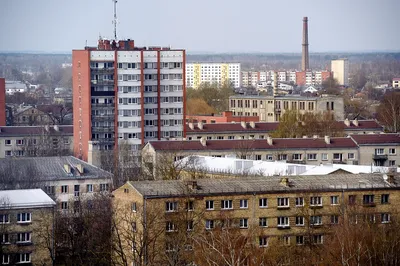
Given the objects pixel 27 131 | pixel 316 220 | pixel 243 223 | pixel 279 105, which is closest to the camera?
pixel 243 223

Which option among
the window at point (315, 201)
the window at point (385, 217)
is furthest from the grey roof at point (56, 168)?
the window at point (385, 217)

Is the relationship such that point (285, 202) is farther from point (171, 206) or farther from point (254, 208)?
point (171, 206)

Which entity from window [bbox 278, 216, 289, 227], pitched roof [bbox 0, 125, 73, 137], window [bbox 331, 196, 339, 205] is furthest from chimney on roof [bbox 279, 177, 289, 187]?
pitched roof [bbox 0, 125, 73, 137]

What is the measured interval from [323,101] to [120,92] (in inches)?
708

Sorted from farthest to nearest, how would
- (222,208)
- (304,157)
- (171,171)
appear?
(304,157) < (171,171) < (222,208)

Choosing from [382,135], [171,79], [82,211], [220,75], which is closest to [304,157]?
[382,135]

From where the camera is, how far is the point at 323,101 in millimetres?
76625

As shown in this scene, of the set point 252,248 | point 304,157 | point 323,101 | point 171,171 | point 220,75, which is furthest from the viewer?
point 220,75

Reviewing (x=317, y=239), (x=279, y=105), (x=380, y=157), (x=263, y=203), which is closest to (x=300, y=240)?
(x=317, y=239)

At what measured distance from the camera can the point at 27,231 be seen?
1537 inches

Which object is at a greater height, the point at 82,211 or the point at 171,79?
the point at 171,79

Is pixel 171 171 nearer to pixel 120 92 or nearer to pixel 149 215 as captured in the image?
pixel 149 215

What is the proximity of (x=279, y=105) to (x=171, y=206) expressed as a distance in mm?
44523

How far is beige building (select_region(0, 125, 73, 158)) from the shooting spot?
64.1 meters
